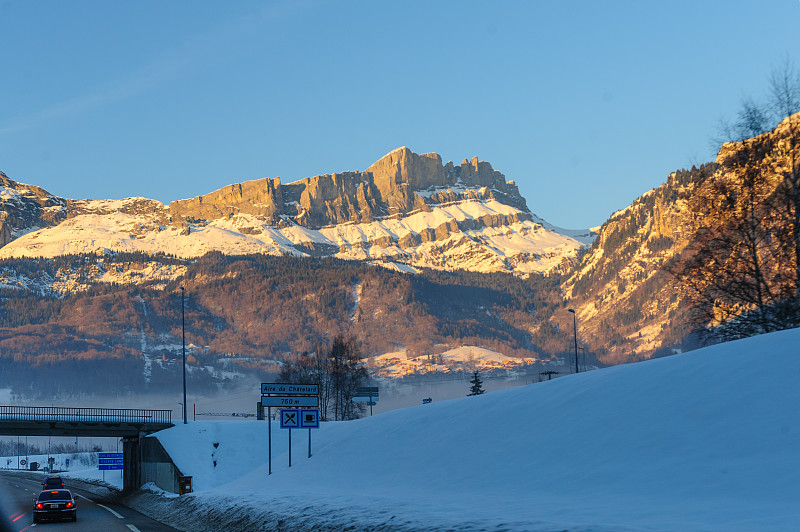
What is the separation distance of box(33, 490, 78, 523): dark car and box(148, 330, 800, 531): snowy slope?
5.08 metres

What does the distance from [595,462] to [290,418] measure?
22.5 m

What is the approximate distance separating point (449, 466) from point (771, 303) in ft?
83.2

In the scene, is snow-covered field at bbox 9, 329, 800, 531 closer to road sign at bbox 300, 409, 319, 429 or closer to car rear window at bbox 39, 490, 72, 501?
road sign at bbox 300, 409, 319, 429

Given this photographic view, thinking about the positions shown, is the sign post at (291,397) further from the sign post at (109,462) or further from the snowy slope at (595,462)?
the sign post at (109,462)

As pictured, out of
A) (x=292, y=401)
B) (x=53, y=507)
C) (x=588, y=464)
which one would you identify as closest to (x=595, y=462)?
(x=588, y=464)

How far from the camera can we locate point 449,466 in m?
34.3

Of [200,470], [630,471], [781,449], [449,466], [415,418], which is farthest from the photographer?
[200,470]

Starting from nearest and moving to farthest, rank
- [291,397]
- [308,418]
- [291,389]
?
1. [308,418]
2. [291,397]
3. [291,389]

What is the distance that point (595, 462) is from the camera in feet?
86.5

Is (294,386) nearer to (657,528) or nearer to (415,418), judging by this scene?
(415,418)

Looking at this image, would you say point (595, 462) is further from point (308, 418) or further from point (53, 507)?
point (53, 507)

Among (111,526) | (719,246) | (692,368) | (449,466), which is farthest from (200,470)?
(692,368)

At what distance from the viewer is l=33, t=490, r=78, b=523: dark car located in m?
39.3

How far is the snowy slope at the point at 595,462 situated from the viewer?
19578mm
